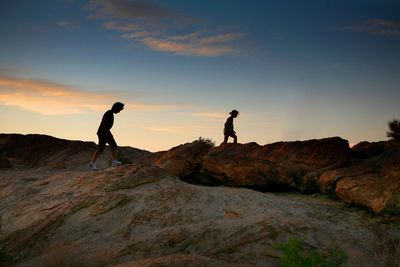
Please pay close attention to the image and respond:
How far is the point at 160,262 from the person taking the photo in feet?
18.9

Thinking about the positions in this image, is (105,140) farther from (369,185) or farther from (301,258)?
(301,258)

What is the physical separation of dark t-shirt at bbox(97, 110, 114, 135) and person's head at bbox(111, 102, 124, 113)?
0.12 m

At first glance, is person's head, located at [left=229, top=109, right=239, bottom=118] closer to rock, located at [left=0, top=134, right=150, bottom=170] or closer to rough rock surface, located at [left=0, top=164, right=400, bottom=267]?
rock, located at [left=0, top=134, right=150, bottom=170]

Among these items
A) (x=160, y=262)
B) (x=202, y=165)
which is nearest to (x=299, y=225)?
(x=160, y=262)

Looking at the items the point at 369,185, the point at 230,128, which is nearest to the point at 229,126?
the point at 230,128

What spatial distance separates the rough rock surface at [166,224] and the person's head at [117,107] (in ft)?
7.41

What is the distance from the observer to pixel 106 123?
12.9 m

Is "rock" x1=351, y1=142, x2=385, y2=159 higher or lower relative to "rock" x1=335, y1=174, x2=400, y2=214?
higher

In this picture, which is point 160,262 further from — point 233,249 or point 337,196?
point 337,196

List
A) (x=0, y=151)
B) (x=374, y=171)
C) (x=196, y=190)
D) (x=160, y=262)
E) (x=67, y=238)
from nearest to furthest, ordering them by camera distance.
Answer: (x=160, y=262) → (x=67, y=238) → (x=196, y=190) → (x=374, y=171) → (x=0, y=151)

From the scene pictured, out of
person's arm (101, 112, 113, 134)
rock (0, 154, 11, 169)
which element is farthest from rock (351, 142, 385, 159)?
rock (0, 154, 11, 169)

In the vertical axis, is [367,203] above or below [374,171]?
below

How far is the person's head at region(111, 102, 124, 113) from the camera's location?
1286cm

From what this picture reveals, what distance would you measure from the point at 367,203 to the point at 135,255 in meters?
5.81
